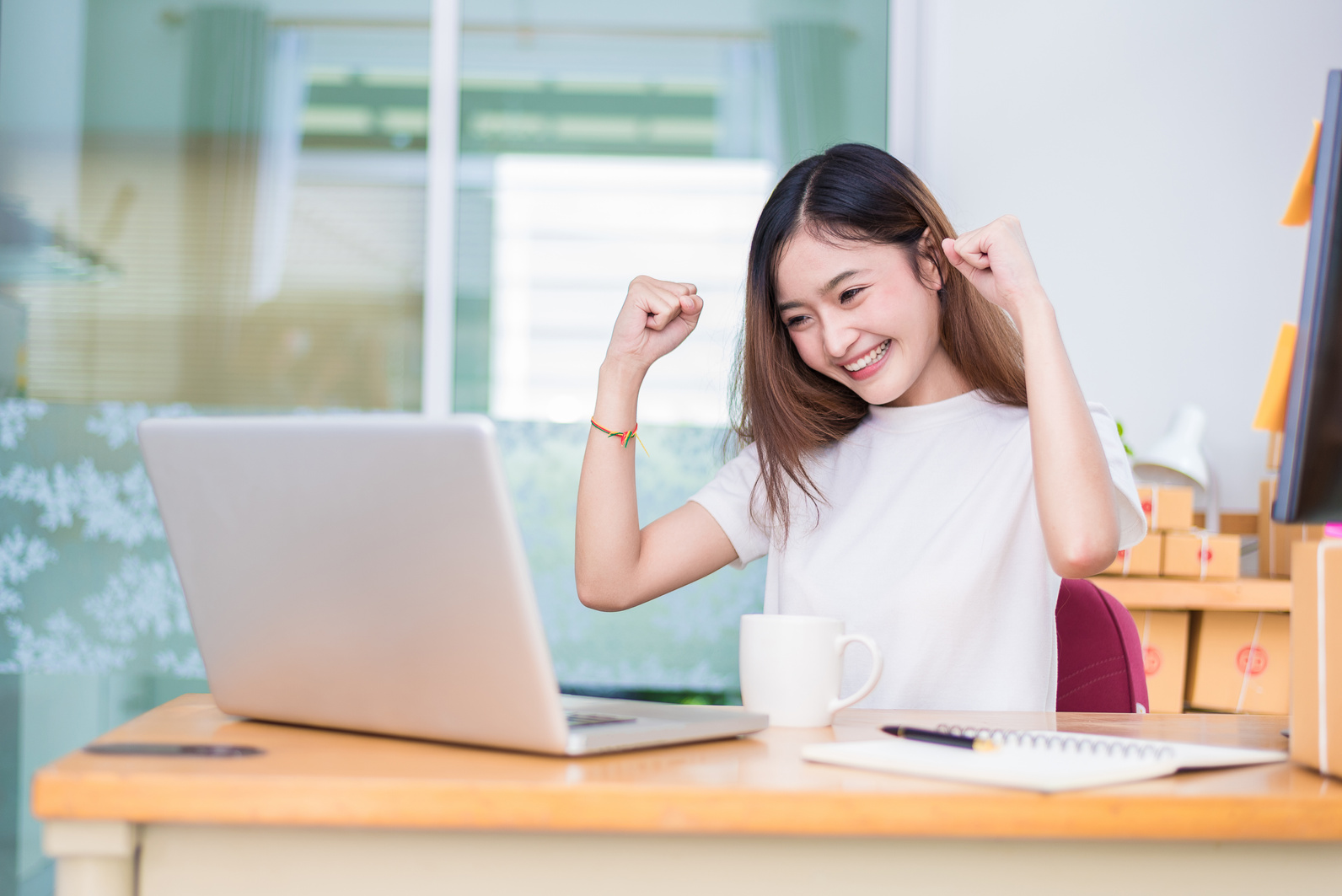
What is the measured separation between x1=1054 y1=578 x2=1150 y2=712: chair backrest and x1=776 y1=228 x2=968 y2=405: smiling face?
0.33 metres

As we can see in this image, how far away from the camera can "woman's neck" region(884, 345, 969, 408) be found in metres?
1.49

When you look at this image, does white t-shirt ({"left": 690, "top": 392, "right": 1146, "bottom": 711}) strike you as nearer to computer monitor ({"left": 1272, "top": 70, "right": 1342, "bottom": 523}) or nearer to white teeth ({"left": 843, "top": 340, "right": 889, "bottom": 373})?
white teeth ({"left": 843, "top": 340, "right": 889, "bottom": 373})

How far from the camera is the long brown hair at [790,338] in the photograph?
136cm

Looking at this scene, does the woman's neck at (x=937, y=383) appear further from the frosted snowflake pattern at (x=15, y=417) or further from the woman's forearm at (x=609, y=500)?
the frosted snowflake pattern at (x=15, y=417)

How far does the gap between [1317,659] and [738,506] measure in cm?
86

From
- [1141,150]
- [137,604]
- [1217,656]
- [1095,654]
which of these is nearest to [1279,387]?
[1095,654]

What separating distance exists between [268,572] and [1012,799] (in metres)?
0.47

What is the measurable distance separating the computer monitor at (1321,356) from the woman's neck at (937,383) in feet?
2.79

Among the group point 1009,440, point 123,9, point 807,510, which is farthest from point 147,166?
point 1009,440

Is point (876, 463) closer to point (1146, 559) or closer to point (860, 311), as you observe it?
point (860, 311)

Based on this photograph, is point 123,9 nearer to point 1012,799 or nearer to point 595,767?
point 595,767

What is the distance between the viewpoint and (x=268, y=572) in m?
0.72

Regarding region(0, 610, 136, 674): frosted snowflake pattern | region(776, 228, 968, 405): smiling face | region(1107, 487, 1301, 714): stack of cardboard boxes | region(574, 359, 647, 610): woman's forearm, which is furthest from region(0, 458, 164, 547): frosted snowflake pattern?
region(1107, 487, 1301, 714): stack of cardboard boxes

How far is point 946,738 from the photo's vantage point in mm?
694
